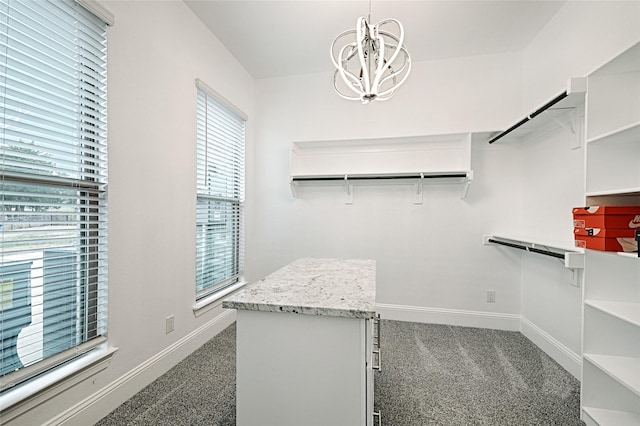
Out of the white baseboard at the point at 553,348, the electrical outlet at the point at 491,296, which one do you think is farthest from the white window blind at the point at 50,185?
the electrical outlet at the point at 491,296

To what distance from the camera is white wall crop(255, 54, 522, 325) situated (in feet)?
9.61

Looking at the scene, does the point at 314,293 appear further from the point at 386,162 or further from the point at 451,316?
the point at 451,316

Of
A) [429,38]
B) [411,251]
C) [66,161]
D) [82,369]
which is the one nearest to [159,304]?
[82,369]

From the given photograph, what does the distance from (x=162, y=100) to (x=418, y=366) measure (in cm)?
284

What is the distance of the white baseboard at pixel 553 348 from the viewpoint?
2.04 meters

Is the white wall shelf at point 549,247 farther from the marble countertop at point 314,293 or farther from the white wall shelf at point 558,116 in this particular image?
the marble countertop at point 314,293

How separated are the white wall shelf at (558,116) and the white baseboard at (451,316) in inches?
72.7

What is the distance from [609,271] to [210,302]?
2938 mm

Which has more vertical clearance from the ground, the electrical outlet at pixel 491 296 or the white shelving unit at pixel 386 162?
the white shelving unit at pixel 386 162

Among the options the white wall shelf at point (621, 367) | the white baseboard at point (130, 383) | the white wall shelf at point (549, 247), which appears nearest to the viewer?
the white wall shelf at point (621, 367)

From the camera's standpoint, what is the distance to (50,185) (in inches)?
54.4

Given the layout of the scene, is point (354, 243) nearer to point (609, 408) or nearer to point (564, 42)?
point (609, 408)

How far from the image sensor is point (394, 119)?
10.3ft

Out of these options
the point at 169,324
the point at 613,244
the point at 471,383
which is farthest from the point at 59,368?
the point at 613,244
